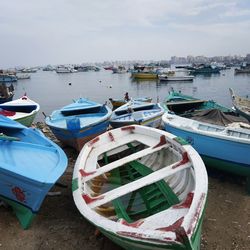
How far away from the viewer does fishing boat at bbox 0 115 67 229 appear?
216 inches

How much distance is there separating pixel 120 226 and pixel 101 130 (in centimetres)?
746

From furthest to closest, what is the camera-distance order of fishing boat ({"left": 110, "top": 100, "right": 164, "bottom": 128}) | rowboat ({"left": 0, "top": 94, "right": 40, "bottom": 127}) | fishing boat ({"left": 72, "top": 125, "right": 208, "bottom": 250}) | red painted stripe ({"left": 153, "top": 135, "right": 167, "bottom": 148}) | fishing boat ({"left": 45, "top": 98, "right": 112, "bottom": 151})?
1. rowboat ({"left": 0, "top": 94, "right": 40, "bottom": 127})
2. fishing boat ({"left": 110, "top": 100, "right": 164, "bottom": 128})
3. fishing boat ({"left": 45, "top": 98, "right": 112, "bottom": 151})
4. red painted stripe ({"left": 153, "top": 135, "right": 167, "bottom": 148})
5. fishing boat ({"left": 72, "top": 125, "right": 208, "bottom": 250})

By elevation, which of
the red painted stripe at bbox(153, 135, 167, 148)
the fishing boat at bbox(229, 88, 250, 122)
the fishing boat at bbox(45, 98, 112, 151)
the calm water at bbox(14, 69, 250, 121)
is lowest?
the calm water at bbox(14, 69, 250, 121)

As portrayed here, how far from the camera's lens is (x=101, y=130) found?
37.3ft

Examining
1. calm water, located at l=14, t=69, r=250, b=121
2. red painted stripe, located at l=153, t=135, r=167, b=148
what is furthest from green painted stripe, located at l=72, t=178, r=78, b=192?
calm water, located at l=14, t=69, r=250, b=121

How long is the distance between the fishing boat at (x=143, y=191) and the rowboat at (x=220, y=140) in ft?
5.63

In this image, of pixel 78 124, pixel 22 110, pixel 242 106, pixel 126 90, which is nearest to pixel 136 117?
pixel 78 124

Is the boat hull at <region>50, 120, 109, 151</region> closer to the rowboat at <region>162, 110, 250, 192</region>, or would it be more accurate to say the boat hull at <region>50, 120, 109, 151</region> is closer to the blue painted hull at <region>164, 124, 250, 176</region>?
Result: the rowboat at <region>162, 110, 250, 192</region>

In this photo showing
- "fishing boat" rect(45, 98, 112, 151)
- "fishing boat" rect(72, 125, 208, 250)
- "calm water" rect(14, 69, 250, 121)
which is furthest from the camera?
"calm water" rect(14, 69, 250, 121)

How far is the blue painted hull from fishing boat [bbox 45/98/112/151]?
153 inches

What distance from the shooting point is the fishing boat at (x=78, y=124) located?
10.1 m

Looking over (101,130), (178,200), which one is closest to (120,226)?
(178,200)

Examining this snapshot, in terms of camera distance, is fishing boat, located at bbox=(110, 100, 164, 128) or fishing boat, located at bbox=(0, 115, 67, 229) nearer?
fishing boat, located at bbox=(0, 115, 67, 229)

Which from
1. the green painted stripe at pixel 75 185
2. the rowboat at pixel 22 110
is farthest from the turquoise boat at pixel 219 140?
the rowboat at pixel 22 110
